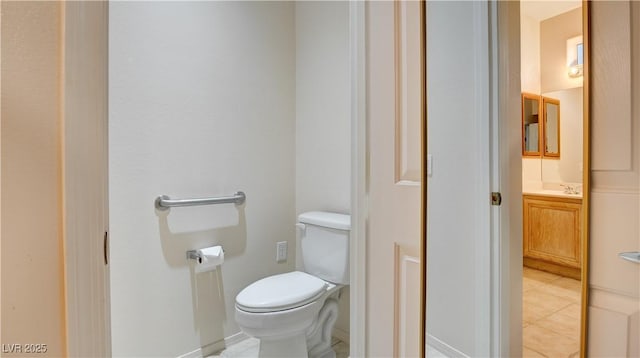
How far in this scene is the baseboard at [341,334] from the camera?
1.89m

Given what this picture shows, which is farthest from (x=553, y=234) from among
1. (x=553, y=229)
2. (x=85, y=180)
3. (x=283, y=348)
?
(x=283, y=348)

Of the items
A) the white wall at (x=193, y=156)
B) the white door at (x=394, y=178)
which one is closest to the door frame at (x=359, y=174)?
the white door at (x=394, y=178)

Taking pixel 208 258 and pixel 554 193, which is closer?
pixel 554 193

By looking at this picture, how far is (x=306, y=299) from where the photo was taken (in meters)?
1.48

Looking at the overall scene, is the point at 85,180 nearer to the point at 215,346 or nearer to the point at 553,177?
the point at 553,177

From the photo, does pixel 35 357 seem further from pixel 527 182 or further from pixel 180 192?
pixel 180 192

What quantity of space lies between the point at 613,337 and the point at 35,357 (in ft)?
3.64

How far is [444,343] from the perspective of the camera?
94 cm

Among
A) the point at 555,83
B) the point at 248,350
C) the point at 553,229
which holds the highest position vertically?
the point at 555,83

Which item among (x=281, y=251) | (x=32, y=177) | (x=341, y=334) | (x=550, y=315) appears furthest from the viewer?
(x=281, y=251)

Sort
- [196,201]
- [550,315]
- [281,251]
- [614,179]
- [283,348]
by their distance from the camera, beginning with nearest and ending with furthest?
[614,179]
[550,315]
[283,348]
[196,201]
[281,251]

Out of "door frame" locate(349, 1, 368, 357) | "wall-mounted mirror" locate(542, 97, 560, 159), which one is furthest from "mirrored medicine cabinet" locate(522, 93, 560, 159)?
"door frame" locate(349, 1, 368, 357)

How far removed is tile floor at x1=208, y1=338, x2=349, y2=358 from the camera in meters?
1.73

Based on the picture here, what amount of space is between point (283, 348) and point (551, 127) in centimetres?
143
